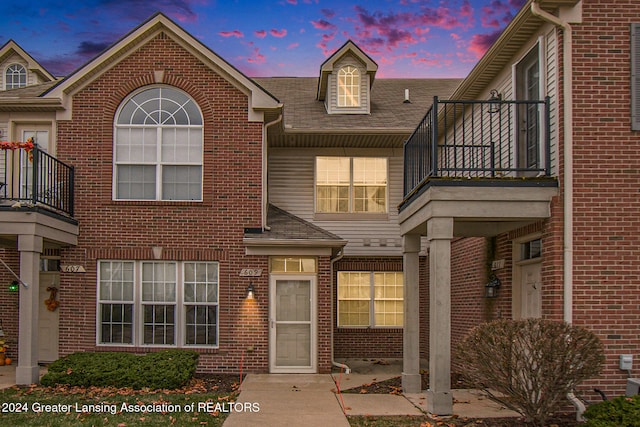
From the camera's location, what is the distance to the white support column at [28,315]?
12.8m

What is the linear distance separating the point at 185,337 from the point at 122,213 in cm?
291

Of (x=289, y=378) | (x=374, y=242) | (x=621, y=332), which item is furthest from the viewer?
(x=374, y=242)

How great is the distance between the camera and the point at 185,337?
14.6 m

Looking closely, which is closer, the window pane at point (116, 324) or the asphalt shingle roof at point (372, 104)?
the window pane at point (116, 324)

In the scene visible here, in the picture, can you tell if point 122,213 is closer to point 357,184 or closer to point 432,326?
point 357,184

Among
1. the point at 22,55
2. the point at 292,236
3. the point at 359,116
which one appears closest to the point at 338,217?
the point at 359,116

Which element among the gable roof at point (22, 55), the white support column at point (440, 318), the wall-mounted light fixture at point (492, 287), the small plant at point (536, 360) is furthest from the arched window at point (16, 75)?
the small plant at point (536, 360)

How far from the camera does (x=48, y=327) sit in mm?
15664

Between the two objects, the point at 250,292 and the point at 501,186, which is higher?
the point at 501,186

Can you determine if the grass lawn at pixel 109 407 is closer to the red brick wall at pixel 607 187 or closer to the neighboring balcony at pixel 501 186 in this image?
the neighboring balcony at pixel 501 186

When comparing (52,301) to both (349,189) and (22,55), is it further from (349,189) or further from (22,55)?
(22,55)

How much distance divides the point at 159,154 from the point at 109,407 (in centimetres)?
596

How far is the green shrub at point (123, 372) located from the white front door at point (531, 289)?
238 inches

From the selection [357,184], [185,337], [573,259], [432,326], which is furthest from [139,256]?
[573,259]
